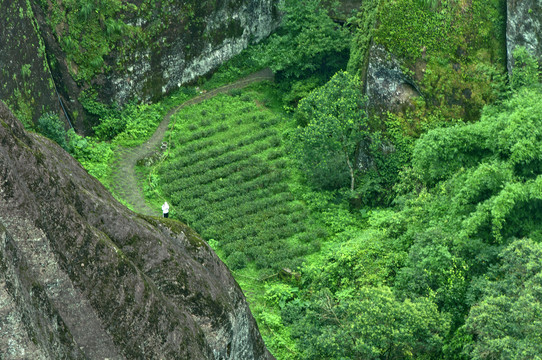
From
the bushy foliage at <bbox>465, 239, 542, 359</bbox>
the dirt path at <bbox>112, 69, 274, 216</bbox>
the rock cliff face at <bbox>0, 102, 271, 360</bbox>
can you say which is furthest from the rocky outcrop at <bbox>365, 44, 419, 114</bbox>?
the rock cliff face at <bbox>0, 102, 271, 360</bbox>

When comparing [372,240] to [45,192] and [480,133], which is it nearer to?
[480,133]

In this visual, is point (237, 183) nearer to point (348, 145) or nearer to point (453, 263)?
point (348, 145)

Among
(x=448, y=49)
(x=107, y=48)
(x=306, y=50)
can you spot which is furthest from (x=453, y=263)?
(x=107, y=48)

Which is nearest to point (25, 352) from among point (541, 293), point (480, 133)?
point (541, 293)

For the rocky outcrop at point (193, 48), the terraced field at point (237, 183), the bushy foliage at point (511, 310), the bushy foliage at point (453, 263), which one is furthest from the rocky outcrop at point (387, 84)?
the bushy foliage at point (511, 310)

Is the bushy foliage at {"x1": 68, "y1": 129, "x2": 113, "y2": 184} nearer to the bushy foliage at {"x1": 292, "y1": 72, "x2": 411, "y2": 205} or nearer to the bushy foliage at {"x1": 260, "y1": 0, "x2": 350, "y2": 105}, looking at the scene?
the bushy foliage at {"x1": 292, "y1": 72, "x2": 411, "y2": 205}
